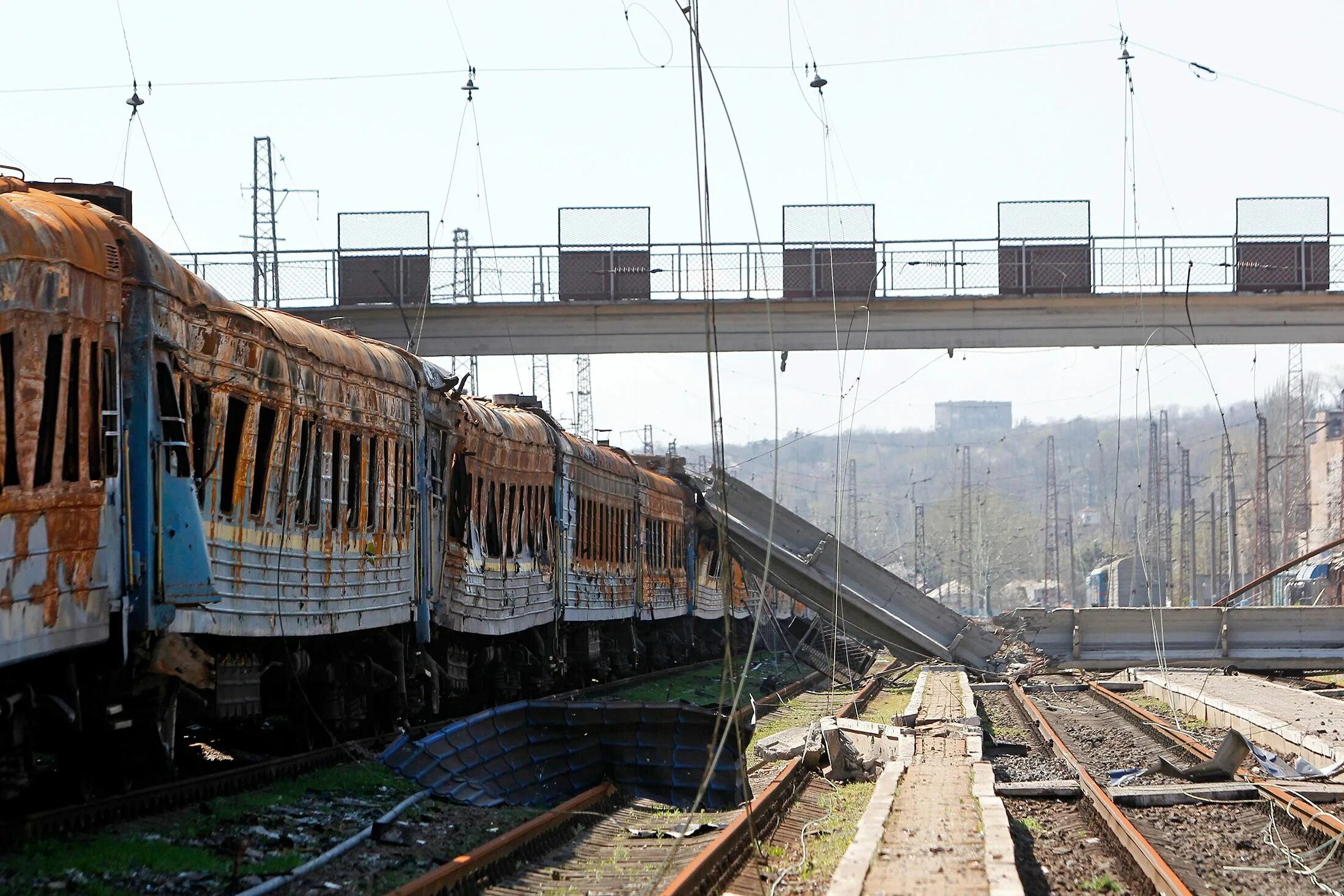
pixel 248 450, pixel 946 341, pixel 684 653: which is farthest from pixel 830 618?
pixel 248 450

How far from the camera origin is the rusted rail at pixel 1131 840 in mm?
8781

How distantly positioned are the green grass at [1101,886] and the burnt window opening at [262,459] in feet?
20.0

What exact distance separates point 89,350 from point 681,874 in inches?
173

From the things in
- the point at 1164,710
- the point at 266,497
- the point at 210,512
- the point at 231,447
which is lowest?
the point at 1164,710

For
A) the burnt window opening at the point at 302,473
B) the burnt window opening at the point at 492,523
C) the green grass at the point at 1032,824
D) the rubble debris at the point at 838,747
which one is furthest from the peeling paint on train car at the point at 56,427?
the burnt window opening at the point at 492,523

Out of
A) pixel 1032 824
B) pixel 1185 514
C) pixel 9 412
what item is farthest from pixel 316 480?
pixel 1185 514

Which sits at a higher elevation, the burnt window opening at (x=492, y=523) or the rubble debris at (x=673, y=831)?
the burnt window opening at (x=492, y=523)

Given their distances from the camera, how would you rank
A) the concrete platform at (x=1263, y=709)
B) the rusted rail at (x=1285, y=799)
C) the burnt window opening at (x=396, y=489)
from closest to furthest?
the rusted rail at (x=1285, y=799) < the burnt window opening at (x=396, y=489) < the concrete platform at (x=1263, y=709)

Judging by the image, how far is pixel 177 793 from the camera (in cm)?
1041

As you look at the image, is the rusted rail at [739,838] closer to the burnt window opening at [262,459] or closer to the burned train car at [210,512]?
the burned train car at [210,512]

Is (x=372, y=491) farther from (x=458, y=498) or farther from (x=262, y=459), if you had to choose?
(x=458, y=498)

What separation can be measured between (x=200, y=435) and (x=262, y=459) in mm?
1143

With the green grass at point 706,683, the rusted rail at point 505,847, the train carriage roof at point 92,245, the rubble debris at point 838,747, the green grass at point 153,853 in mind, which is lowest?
the green grass at point 706,683

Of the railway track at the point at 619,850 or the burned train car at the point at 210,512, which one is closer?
the burned train car at the point at 210,512
